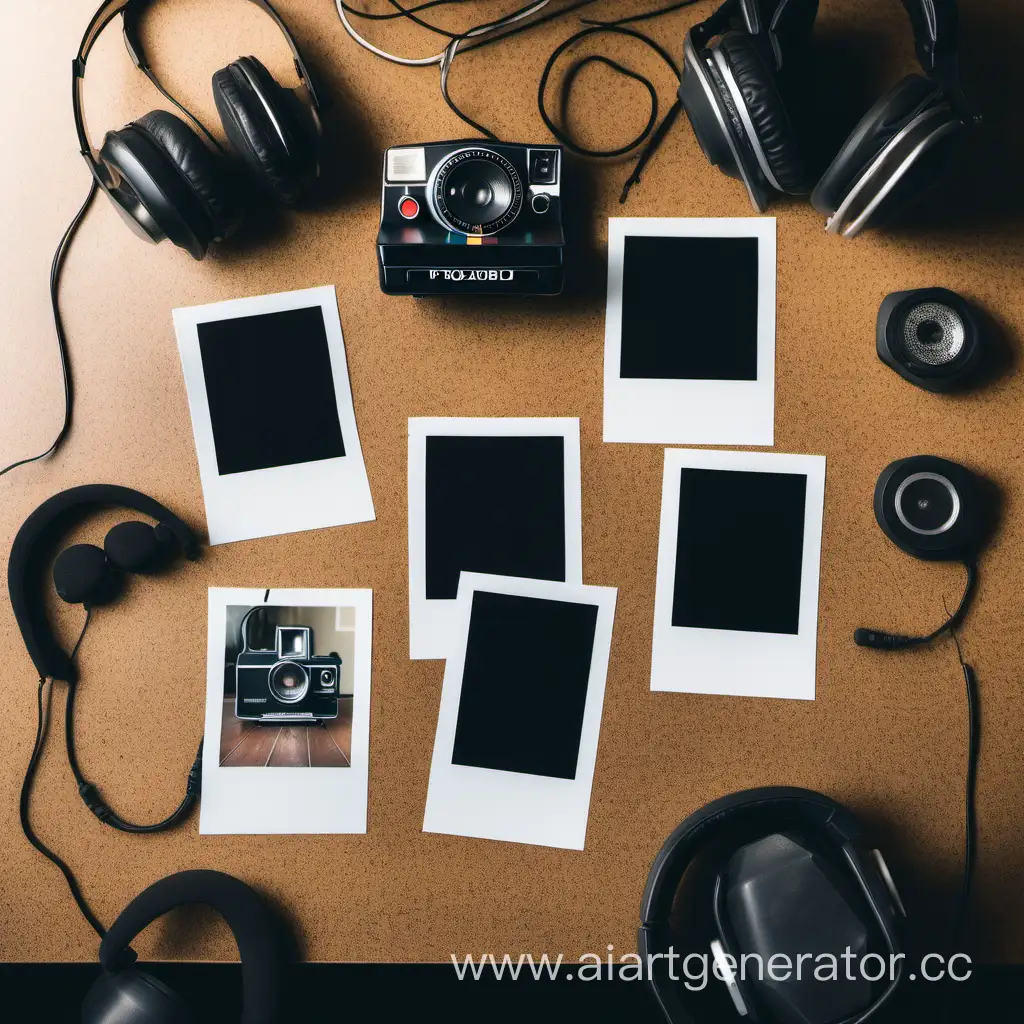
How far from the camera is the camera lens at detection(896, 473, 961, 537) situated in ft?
2.77

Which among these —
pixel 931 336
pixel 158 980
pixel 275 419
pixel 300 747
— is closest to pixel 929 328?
pixel 931 336

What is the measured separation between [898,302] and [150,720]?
3.20ft

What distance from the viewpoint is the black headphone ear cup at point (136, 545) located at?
836 mm

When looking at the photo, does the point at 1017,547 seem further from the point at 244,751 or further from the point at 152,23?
the point at 152,23

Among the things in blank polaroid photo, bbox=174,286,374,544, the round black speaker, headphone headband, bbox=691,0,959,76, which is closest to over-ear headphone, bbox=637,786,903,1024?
the round black speaker

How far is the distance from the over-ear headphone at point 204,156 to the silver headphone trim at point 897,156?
1.90 feet

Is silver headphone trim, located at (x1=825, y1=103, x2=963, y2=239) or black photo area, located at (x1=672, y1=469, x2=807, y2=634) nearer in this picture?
silver headphone trim, located at (x1=825, y1=103, x2=963, y2=239)

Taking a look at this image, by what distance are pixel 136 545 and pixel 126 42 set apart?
23.0 inches

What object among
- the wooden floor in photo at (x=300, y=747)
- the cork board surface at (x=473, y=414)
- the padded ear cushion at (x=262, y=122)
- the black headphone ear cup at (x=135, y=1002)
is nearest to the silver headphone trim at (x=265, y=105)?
the padded ear cushion at (x=262, y=122)

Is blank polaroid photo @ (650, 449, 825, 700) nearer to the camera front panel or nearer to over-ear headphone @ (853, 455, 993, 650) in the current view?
over-ear headphone @ (853, 455, 993, 650)

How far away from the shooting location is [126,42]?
871 millimetres

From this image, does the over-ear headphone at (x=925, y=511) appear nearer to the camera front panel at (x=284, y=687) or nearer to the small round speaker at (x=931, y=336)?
the small round speaker at (x=931, y=336)

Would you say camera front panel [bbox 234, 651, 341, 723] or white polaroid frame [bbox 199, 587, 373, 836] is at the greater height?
camera front panel [bbox 234, 651, 341, 723]

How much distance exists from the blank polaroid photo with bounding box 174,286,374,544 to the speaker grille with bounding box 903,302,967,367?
638 mm
